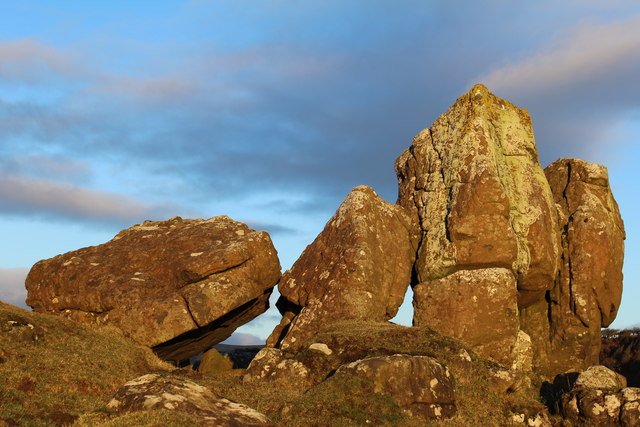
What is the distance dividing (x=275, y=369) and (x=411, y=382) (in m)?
5.46

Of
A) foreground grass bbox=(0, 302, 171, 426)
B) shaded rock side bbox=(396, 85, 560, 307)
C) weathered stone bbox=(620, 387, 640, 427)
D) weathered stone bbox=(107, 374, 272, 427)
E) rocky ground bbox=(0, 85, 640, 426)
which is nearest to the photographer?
weathered stone bbox=(107, 374, 272, 427)

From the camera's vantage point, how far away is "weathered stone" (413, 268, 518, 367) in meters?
31.3

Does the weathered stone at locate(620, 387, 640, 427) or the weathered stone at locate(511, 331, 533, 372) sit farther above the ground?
the weathered stone at locate(511, 331, 533, 372)

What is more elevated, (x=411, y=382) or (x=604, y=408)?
(x=411, y=382)

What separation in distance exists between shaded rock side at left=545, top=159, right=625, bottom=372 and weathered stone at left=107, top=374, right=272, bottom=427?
2294cm

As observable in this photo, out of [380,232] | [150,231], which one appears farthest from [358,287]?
[150,231]

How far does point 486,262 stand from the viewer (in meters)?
32.3

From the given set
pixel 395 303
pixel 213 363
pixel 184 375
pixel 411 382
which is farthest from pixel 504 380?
pixel 213 363

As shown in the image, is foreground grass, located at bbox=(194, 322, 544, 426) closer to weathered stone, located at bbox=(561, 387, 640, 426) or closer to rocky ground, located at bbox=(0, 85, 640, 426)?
rocky ground, located at bbox=(0, 85, 640, 426)

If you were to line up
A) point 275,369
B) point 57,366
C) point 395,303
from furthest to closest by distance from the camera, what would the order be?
point 395,303 → point 275,369 → point 57,366

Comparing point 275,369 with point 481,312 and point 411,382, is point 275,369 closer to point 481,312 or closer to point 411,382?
point 411,382

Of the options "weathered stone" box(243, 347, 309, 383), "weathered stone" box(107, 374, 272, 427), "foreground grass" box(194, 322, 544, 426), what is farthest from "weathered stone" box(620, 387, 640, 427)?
"weathered stone" box(107, 374, 272, 427)

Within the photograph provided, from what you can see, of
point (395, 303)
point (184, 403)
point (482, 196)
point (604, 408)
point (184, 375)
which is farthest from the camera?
point (395, 303)

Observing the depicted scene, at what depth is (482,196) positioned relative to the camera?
32781mm
